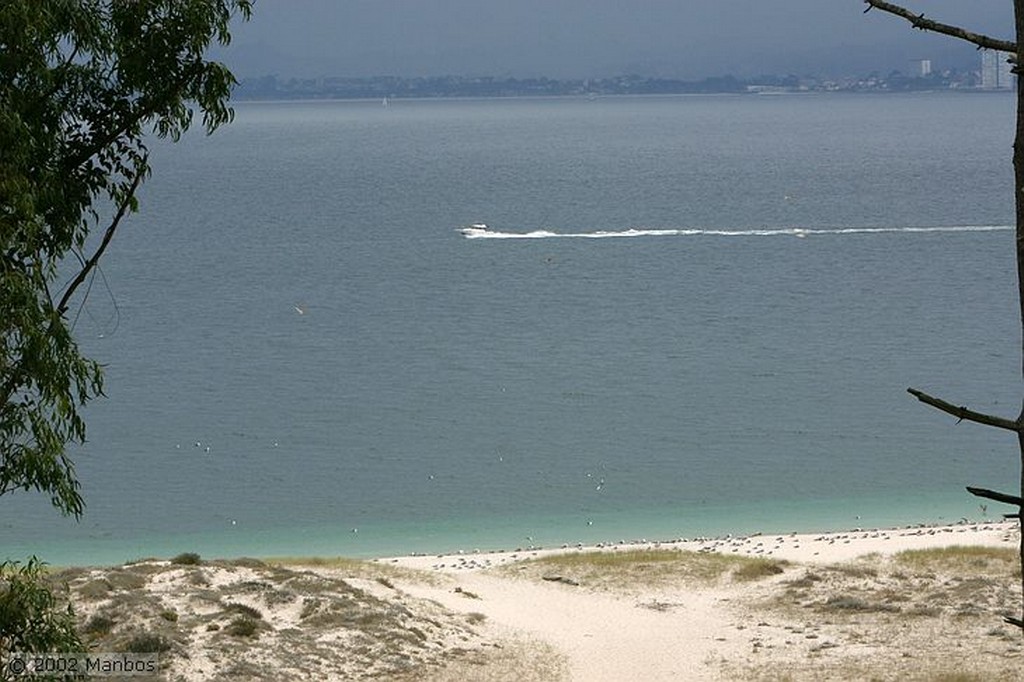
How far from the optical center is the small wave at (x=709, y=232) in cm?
9919

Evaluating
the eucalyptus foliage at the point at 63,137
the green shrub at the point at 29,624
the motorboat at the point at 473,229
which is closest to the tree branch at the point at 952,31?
the eucalyptus foliage at the point at 63,137

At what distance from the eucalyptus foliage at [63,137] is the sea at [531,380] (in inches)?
91.7

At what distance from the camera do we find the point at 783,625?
22.5 meters

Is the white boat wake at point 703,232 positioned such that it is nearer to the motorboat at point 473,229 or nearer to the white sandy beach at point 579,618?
the motorboat at point 473,229

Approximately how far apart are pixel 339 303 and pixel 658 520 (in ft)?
121

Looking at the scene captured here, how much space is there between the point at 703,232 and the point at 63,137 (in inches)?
3480

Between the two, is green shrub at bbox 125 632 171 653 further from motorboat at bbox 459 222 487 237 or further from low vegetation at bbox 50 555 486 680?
motorboat at bbox 459 222 487 237

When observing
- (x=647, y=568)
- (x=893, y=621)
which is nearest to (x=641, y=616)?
(x=647, y=568)

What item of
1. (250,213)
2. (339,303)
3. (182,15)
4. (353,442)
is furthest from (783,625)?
(250,213)

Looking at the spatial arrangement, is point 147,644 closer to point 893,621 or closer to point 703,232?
point 893,621

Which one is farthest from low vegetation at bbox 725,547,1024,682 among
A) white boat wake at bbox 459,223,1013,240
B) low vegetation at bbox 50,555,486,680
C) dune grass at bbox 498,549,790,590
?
white boat wake at bbox 459,223,1013,240

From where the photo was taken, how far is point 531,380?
54750 millimetres

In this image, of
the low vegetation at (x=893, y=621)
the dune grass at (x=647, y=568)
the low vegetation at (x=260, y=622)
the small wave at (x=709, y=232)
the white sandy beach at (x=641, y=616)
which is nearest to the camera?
the low vegetation at (x=260, y=622)

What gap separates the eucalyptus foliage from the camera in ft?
38.8
